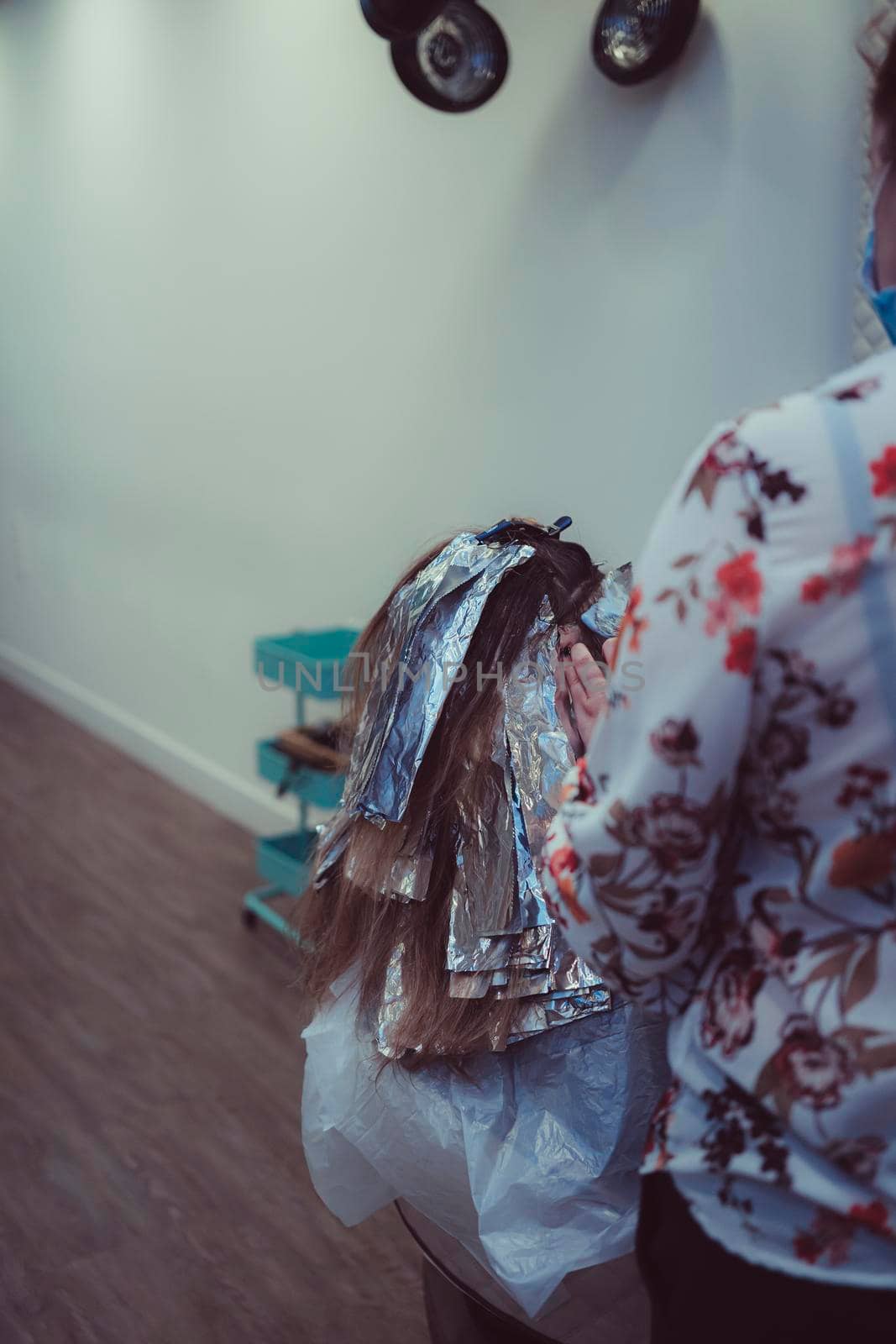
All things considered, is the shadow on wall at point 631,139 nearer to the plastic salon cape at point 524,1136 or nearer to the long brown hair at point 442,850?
the long brown hair at point 442,850

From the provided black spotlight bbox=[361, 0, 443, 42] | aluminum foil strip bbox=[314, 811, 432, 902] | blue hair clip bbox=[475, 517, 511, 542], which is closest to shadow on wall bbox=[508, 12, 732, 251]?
black spotlight bbox=[361, 0, 443, 42]

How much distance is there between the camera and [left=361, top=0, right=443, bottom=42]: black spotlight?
196cm

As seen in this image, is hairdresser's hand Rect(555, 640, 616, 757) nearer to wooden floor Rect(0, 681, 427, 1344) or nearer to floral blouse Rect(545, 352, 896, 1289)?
floral blouse Rect(545, 352, 896, 1289)

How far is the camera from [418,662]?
1206 mm

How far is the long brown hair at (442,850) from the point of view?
115 cm

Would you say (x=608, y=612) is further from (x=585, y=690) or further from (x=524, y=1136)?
(x=524, y=1136)

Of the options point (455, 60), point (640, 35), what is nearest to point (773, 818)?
point (640, 35)

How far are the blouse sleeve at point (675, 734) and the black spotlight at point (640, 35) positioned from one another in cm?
147

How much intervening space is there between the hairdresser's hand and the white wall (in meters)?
0.80

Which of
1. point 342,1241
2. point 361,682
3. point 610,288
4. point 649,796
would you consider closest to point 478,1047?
point 361,682

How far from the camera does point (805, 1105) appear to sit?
2.24 feet

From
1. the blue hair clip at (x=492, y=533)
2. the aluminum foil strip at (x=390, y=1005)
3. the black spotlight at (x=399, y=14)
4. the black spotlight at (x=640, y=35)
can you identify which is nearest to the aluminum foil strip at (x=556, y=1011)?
the aluminum foil strip at (x=390, y=1005)

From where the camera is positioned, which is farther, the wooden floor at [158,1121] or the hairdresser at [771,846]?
the wooden floor at [158,1121]

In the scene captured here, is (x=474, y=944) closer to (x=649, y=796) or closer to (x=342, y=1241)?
(x=649, y=796)
